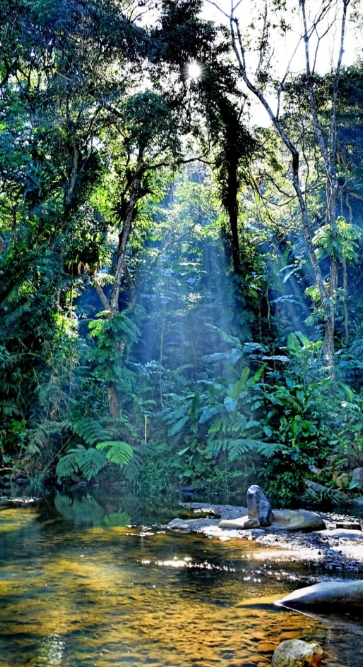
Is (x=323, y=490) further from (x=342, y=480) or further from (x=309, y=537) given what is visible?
(x=309, y=537)

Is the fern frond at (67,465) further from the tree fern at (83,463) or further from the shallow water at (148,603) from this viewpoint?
the shallow water at (148,603)

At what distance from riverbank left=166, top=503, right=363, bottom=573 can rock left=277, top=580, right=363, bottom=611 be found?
3.34 feet

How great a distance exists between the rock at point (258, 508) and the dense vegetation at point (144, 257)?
2848 millimetres

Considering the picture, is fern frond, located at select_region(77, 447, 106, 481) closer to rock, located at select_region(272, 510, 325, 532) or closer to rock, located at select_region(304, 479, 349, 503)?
rock, located at select_region(304, 479, 349, 503)

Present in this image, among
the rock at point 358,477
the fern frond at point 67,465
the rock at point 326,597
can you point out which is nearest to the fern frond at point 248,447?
the rock at point 358,477

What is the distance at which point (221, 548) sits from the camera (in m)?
6.58

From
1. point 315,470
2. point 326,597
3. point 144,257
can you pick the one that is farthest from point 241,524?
point 144,257

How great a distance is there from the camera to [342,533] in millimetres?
7078

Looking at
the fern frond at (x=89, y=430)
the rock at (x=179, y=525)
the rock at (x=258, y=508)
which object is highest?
the fern frond at (x=89, y=430)

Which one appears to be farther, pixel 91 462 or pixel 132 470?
pixel 132 470

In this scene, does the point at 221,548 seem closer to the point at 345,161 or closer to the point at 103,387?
the point at 103,387

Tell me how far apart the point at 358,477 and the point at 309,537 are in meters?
3.83

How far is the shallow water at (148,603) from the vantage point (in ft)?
12.0

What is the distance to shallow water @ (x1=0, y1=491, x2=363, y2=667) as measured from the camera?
3659 mm
